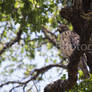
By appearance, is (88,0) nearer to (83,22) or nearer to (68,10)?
(68,10)

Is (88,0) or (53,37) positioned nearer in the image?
(88,0)

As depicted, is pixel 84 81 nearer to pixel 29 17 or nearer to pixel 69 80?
pixel 69 80

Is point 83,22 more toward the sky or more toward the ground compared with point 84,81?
more toward the sky

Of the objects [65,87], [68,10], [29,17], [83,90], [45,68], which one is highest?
[68,10]

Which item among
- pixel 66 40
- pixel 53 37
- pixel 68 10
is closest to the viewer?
pixel 68 10

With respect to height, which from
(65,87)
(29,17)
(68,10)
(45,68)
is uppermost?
(68,10)

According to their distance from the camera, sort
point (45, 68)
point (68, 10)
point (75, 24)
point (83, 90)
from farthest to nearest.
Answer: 1. point (45, 68)
2. point (75, 24)
3. point (68, 10)
4. point (83, 90)

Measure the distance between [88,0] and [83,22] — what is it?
3.67ft

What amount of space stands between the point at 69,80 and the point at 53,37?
726 cm

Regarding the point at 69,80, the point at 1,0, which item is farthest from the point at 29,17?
the point at 69,80

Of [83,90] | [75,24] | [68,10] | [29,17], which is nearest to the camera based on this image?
[83,90]

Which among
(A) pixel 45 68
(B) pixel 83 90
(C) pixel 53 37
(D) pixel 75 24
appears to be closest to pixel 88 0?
(D) pixel 75 24

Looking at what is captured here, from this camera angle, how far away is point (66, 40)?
6.80 meters

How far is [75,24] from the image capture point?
4.64 m
